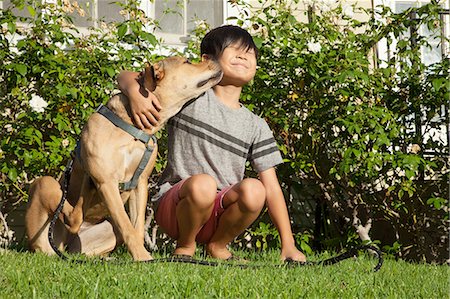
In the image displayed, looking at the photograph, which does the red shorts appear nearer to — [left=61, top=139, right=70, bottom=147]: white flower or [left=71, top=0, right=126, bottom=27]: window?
[left=61, top=139, right=70, bottom=147]: white flower

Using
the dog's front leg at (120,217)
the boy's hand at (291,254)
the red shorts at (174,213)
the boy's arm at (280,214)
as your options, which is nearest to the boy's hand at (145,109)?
the dog's front leg at (120,217)

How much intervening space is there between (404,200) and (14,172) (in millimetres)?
3266

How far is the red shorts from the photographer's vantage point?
4.14 meters

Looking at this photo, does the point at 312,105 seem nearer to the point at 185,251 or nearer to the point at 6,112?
the point at 185,251

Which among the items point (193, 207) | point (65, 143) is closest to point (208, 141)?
point (193, 207)

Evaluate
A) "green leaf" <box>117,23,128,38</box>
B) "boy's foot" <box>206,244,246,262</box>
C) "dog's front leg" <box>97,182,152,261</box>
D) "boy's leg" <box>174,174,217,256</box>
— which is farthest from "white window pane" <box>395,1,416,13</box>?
"dog's front leg" <box>97,182,152,261</box>

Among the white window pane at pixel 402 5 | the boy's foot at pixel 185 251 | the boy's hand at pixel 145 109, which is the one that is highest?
the white window pane at pixel 402 5

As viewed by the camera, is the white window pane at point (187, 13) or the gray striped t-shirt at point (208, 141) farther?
the white window pane at point (187, 13)

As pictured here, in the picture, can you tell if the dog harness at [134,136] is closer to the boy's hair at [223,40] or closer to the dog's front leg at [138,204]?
the dog's front leg at [138,204]

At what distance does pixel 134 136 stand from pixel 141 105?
173 millimetres

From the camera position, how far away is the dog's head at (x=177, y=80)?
12.8 feet

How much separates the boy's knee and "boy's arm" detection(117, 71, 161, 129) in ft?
2.07

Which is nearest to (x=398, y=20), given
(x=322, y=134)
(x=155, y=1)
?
(x=322, y=134)

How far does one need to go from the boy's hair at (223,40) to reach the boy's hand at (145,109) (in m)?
0.68
